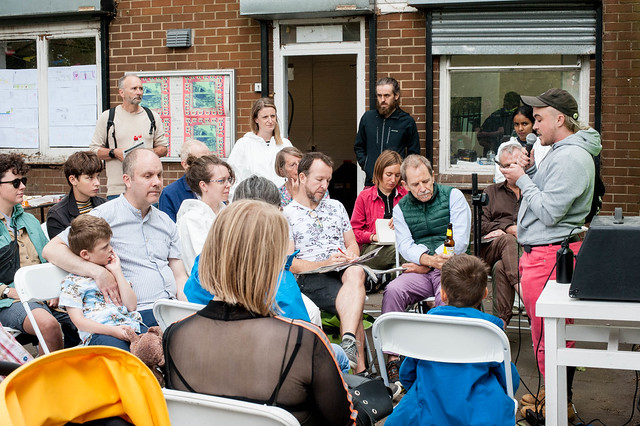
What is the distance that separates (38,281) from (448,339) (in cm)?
216

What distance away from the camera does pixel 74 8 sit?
863 centimetres

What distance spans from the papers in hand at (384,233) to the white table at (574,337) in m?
2.15

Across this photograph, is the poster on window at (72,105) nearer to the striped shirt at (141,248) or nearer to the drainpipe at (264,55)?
the drainpipe at (264,55)

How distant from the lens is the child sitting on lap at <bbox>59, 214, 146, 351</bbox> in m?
3.79

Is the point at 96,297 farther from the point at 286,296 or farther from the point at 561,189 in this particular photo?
the point at 561,189

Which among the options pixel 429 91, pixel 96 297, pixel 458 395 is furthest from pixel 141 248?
pixel 429 91

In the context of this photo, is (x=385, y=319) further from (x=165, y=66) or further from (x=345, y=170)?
(x=345, y=170)

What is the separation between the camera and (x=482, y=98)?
786 centimetres

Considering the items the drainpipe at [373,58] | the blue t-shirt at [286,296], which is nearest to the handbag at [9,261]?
the blue t-shirt at [286,296]

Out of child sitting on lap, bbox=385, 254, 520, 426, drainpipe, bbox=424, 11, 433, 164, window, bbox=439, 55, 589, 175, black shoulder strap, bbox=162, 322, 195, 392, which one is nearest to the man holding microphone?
child sitting on lap, bbox=385, 254, 520, 426

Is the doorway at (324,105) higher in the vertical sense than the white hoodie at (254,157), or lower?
higher

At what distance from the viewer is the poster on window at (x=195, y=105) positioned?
838cm

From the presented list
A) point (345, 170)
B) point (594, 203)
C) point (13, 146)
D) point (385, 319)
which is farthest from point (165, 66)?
point (385, 319)

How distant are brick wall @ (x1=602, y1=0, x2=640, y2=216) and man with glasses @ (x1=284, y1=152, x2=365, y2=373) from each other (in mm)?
3311
